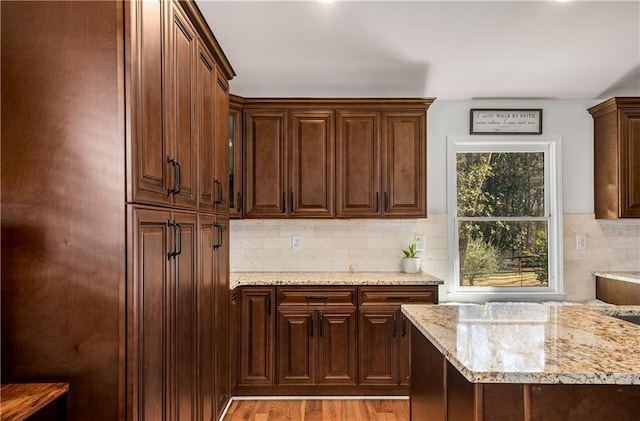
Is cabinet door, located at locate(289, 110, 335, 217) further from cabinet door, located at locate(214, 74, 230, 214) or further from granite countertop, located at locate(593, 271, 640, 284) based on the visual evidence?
granite countertop, located at locate(593, 271, 640, 284)

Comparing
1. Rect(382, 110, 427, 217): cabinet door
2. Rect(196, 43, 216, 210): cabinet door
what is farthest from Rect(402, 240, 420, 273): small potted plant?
Rect(196, 43, 216, 210): cabinet door

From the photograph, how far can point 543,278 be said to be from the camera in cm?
418

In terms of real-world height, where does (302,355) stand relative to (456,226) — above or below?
below

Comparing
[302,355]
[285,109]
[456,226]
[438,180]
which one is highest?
[285,109]

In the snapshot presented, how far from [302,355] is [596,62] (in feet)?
9.78

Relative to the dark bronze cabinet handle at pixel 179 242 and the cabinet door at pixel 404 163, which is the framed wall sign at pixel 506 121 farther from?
the dark bronze cabinet handle at pixel 179 242

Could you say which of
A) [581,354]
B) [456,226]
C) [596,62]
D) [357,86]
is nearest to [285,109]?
[357,86]

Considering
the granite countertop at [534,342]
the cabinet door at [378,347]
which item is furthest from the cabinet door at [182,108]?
the cabinet door at [378,347]

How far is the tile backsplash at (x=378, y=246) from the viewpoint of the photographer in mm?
4109

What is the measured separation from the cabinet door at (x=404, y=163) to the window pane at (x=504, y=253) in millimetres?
689

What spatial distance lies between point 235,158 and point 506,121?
2.43 metres

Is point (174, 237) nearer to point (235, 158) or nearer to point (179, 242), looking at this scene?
point (179, 242)

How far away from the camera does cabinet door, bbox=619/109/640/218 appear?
376 centimetres

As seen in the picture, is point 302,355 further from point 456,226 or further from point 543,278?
point 543,278
